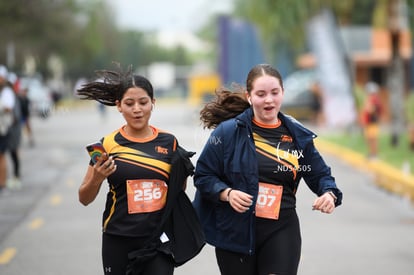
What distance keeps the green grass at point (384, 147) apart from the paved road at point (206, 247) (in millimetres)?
1553

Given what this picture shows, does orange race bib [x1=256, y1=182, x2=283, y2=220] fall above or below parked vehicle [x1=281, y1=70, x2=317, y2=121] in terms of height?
above

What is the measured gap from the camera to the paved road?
334 inches

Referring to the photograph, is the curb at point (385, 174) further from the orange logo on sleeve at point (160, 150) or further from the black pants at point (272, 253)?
the orange logo on sleeve at point (160, 150)

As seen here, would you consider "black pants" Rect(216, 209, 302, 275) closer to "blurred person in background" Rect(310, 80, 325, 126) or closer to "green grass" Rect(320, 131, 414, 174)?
"green grass" Rect(320, 131, 414, 174)

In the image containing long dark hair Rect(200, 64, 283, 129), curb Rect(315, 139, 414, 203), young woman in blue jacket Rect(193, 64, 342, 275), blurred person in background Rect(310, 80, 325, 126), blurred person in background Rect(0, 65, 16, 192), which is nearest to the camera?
young woman in blue jacket Rect(193, 64, 342, 275)

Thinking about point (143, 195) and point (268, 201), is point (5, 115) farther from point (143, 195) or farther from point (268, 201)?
point (268, 201)

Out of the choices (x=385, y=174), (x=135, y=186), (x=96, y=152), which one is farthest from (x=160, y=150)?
(x=385, y=174)

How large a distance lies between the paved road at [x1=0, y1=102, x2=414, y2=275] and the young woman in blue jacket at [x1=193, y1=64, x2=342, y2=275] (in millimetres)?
1514

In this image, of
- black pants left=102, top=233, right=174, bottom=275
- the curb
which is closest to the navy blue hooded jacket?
black pants left=102, top=233, right=174, bottom=275

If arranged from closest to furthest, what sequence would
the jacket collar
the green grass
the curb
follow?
the jacket collar → the curb → the green grass

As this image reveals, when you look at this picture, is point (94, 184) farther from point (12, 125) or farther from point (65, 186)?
point (65, 186)

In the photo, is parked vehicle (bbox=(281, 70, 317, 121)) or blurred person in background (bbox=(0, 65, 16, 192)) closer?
blurred person in background (bbox=(0, 65, 16, 192))

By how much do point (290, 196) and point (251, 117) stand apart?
51cm

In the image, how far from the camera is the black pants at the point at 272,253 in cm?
491
